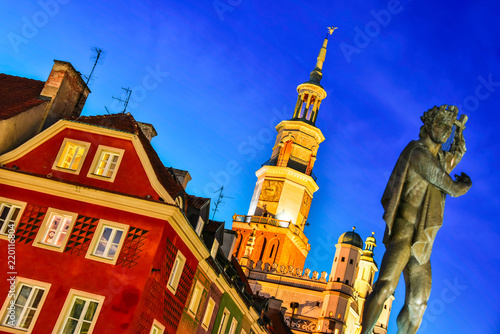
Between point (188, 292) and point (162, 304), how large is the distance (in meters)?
2.91

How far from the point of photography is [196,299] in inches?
1221

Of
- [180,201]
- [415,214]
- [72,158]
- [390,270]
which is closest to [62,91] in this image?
[72,158]

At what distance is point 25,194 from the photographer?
27.2 meters

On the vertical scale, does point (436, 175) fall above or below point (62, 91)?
below

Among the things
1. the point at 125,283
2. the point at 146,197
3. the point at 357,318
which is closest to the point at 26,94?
the point at 146,197

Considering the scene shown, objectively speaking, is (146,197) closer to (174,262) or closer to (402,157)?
(174,262)

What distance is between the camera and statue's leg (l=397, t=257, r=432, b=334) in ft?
35.3

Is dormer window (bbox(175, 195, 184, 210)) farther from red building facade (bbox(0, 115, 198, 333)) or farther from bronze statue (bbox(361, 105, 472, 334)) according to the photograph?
bronze statue (bbox(361, 105, 472, 334))

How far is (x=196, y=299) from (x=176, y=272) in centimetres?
286

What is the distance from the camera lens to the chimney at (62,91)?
104 feet

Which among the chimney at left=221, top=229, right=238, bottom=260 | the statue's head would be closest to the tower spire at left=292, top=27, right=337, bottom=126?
the chimney at left=221, top=229, right=238, bottom=260

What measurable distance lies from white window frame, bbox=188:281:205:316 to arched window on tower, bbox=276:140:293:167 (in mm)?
50454

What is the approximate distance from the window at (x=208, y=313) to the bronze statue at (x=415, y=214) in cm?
2211

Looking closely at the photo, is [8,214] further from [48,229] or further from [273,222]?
[273,222]
